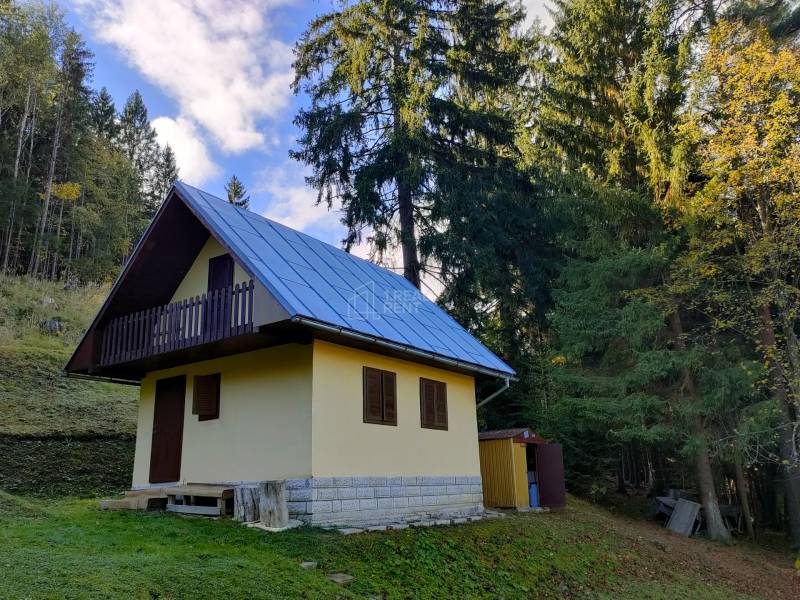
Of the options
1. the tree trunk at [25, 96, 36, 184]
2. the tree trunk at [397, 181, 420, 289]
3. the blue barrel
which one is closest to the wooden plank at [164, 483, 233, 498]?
the blue barrel

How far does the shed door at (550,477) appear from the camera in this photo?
47.4ft

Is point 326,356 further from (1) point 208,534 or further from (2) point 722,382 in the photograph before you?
(2) point 722,382

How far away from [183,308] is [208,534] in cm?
406

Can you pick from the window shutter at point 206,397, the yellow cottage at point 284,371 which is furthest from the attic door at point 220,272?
the window shutter at point 206,397

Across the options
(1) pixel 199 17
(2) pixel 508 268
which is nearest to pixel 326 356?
(1) pixel 199 17

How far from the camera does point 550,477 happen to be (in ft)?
47.7

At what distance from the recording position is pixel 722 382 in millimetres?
14500

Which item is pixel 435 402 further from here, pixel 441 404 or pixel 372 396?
pixel 372 396

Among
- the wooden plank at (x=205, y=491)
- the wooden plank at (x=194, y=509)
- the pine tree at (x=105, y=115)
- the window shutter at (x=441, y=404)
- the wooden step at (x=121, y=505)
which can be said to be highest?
the pine tree at (x=105, y=115)

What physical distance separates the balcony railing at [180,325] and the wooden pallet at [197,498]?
Answer: 242cm

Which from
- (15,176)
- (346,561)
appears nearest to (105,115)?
(15,176)

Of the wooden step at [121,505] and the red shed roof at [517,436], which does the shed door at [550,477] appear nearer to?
the red shed roof at [517,436]

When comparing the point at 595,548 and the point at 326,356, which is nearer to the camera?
the point at 326,356

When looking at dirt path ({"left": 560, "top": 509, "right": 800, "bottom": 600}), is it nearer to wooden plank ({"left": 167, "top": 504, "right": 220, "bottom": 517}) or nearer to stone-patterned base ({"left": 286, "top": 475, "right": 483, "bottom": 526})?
stone-patterned base ({"left": 286, "top": 475, "right": 483, "bottom": 526})
